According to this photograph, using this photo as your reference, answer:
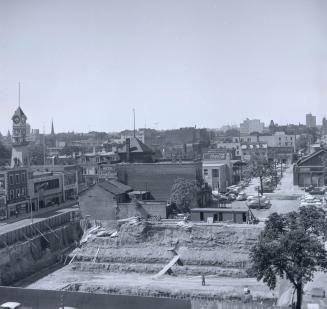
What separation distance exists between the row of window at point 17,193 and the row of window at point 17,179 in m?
1.02

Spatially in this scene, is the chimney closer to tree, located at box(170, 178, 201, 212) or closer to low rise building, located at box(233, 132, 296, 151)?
tree, located at box(170, 178, 201, 212)

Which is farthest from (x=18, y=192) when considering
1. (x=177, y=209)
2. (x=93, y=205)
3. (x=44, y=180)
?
(x=177, y=209)

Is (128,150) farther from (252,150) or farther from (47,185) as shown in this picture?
(252,150)

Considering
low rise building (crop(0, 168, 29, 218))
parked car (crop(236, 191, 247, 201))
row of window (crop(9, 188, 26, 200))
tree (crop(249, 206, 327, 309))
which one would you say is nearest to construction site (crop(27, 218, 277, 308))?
tree (crop(249, 206, 327, 309))

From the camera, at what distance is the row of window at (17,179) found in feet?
217

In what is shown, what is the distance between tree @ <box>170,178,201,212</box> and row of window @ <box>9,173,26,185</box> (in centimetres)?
2190

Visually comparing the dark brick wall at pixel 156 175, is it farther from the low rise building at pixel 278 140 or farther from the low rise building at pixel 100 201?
the low rise building at pixel 278 140

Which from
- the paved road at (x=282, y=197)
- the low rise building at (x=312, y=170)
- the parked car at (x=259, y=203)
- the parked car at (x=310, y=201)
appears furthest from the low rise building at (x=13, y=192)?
the low rise building at (x=312, y=170)

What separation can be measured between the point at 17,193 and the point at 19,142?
11.2 metres

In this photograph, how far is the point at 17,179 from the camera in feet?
221

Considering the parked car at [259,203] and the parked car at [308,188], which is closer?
the parked car at [259,203]

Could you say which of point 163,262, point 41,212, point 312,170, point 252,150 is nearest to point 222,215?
point 163,262

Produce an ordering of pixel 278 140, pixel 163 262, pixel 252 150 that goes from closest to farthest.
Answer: pixel 163 262, pixel 252 150, pixel 278 140

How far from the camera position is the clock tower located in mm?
74812
